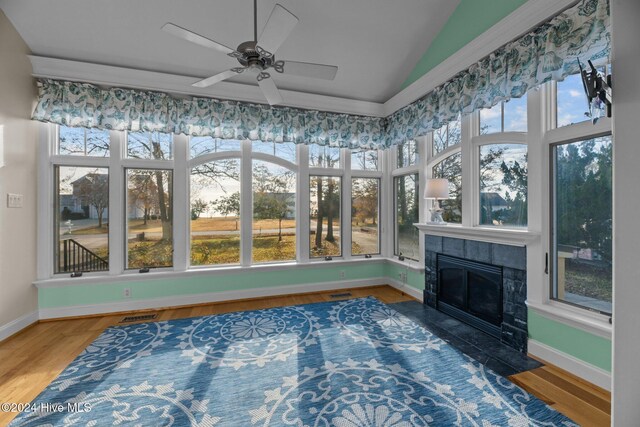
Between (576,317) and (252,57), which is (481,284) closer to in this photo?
(576,317)

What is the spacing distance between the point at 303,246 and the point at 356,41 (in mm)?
2865

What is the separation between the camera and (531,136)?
2.53 meters

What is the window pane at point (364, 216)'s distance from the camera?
4.69 meters

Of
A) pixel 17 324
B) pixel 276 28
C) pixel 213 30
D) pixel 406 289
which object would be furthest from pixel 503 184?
pixel 17 324

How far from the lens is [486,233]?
2920 millimetres

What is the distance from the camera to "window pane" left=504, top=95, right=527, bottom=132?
271 centimetres

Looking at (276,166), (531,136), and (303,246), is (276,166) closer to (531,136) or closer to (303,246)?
(303,246)

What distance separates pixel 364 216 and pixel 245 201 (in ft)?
6.38

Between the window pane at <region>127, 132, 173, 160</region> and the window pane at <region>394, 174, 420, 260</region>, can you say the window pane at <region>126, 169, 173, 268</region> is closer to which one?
the window pane at <region>127, 132, 173, 160</region>

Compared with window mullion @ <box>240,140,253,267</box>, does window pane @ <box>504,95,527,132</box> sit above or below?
above

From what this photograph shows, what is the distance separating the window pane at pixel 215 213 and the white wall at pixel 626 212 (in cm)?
386

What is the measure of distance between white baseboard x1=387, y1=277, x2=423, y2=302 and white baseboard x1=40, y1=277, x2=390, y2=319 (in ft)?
0.45

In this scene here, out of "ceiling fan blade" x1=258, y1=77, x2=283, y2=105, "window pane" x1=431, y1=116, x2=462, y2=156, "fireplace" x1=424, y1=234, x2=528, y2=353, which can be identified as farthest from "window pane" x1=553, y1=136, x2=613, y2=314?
"ceiling fan blade" x1=258, y1=77, x2=283, y2=105

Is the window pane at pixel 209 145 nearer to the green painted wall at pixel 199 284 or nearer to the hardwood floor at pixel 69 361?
the green painted wall at pixel 199 284
